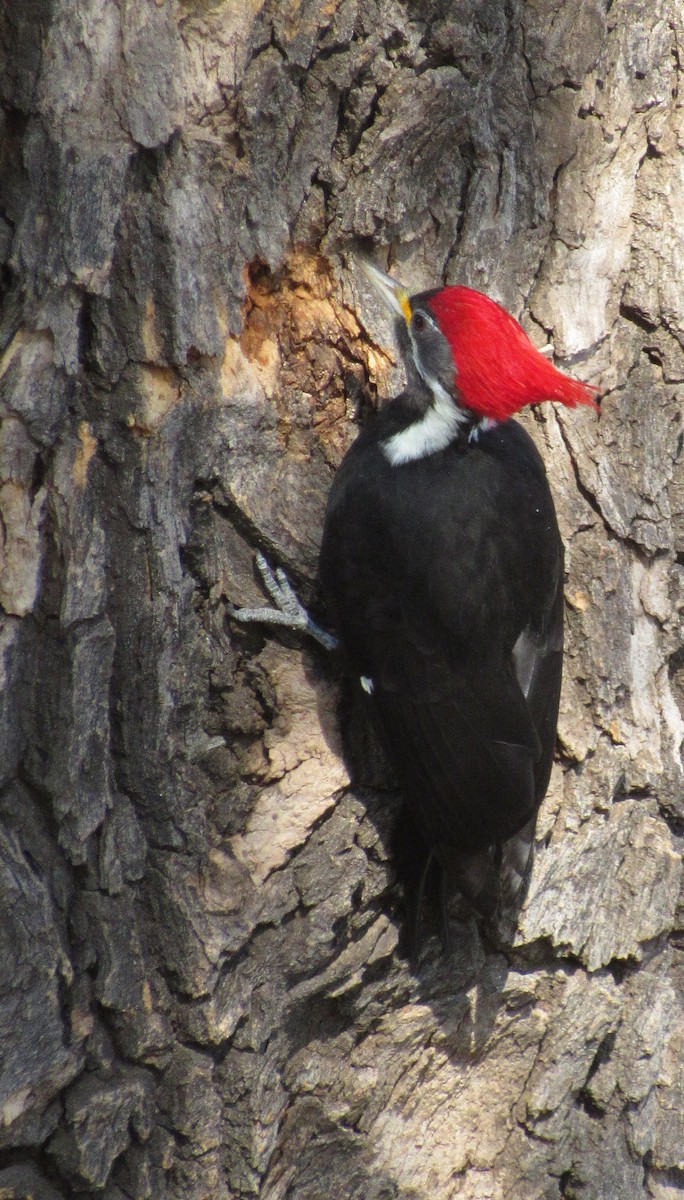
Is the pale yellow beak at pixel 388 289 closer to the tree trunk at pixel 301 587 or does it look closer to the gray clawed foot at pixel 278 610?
the tree trunk at pixel 301 587

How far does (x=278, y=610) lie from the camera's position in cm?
208

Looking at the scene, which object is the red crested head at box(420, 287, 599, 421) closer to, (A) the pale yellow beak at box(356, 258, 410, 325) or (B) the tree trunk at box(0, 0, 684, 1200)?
(A) the pale yellow beak at box(356, 258, 410, 325)

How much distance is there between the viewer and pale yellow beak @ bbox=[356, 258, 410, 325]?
2.21 metres

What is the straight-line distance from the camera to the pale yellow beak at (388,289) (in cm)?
221

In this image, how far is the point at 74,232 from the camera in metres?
1.76

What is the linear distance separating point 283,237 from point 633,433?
2.95 feet

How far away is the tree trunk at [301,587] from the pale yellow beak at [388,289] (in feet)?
0.15

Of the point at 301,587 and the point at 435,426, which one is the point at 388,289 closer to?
the point at 435,426

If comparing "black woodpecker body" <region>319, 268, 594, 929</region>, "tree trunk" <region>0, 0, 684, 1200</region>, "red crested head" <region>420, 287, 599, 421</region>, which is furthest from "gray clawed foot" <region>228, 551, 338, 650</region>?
"red crested head" <region>420, 287, 599, 421</region>

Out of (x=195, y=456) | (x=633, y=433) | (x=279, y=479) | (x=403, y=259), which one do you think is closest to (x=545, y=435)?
(x=633, y=433)

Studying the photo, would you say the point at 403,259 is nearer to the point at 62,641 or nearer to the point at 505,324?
the point at 505,324

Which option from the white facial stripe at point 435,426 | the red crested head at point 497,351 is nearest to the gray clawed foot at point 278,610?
the white facial stripe at point 435,426

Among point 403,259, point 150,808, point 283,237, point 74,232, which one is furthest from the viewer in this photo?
point 403,259

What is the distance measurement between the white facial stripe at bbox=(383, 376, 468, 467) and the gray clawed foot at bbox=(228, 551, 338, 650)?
464mm
